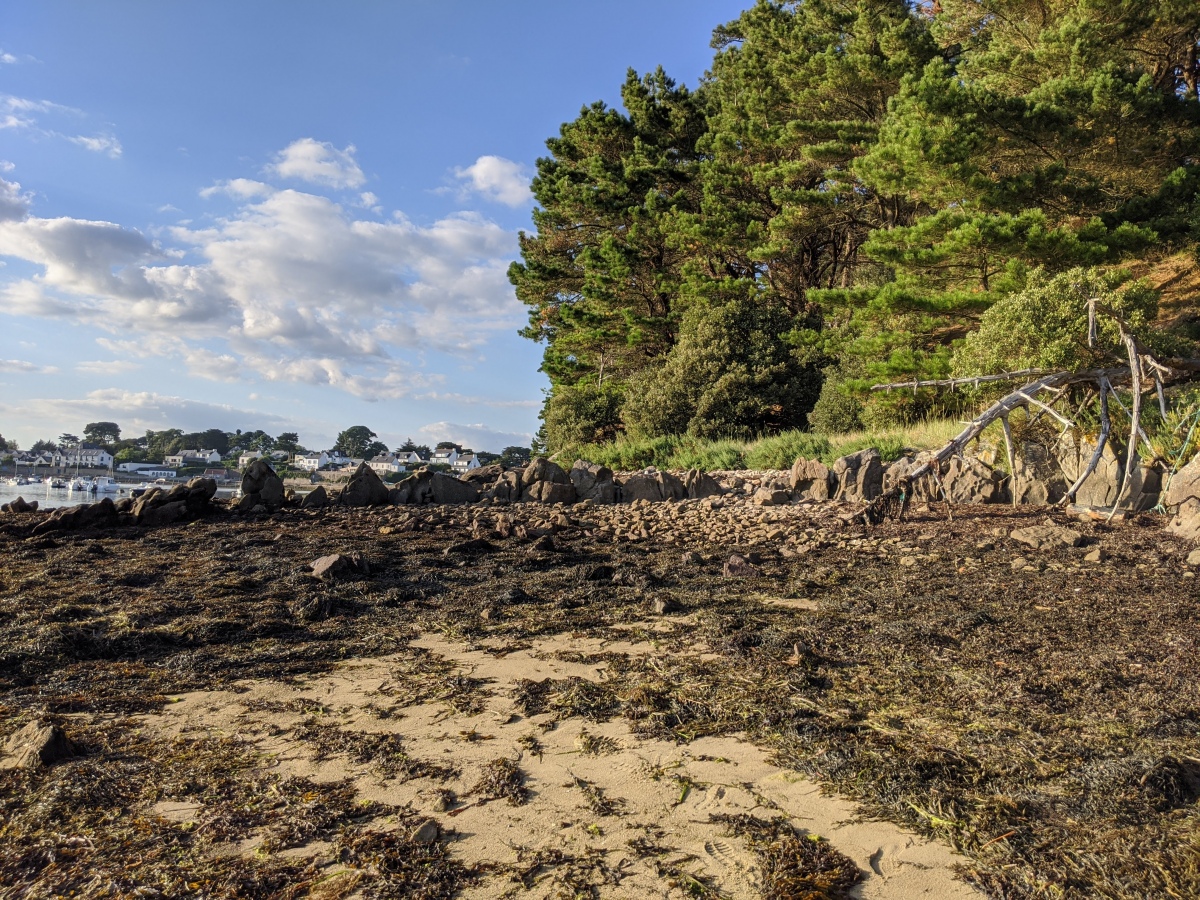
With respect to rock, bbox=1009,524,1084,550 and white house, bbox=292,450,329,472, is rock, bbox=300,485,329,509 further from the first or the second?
white house, bbox=292,450,329,472

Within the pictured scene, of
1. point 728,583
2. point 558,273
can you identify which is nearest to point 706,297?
point 558,273

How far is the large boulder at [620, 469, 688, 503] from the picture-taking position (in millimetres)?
10562

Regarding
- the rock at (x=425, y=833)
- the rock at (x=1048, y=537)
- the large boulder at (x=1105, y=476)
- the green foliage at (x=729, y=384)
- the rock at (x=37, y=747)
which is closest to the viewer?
the rock at (x=425, y=833)

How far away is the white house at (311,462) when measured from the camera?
26480mm

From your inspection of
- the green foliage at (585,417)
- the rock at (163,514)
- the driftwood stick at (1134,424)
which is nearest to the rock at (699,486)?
the driftwood stick at (1134,424)

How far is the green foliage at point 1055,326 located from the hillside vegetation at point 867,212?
41 millimetres

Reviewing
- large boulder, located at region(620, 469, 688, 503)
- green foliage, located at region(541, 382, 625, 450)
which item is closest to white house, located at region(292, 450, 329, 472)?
green foliage, located at region(541, 382, 625, 450)

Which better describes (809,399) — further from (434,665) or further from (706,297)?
(434,665)

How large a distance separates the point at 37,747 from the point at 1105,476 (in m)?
8.89

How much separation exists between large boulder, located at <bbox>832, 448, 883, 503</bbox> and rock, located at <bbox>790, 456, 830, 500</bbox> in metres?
0.13

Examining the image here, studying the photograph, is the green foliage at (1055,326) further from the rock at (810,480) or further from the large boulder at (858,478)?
the rock at (810,480)

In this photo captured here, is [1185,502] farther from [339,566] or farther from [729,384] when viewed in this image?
[729,384]

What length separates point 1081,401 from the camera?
8.65 metres

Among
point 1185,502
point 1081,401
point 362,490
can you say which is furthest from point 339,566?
point 1081,401
